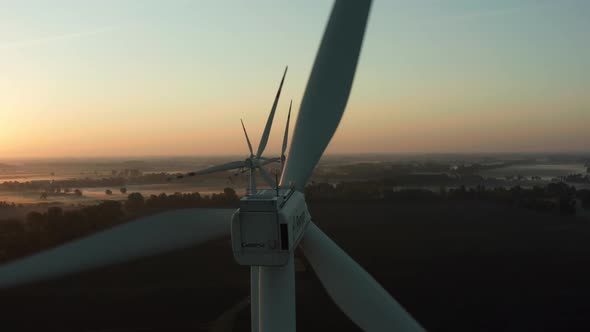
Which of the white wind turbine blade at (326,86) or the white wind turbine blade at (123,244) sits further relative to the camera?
the white wind turbine blade at (326,86)

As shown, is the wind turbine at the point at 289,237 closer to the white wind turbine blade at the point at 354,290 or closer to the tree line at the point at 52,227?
the white wind turbine blade at the point at 354,290

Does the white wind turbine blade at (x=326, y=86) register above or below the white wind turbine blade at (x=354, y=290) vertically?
above

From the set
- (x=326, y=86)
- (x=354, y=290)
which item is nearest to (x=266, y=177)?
(x=326, y=86)

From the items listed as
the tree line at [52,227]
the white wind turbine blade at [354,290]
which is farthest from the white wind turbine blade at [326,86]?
the tree line at [52,227]

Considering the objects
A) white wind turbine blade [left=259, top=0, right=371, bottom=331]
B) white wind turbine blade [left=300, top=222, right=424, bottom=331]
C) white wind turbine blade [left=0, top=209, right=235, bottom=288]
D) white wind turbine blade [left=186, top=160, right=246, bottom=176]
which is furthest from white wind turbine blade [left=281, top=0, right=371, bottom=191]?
white wind turbine blade [left=186, top=160, right=246, bottom=176]

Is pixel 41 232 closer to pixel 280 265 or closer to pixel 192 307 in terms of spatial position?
pixel 192 307

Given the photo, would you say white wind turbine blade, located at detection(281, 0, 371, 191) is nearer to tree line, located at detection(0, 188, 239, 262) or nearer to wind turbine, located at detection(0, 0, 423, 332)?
wind turbine, located at detection(0, 0, 423, 332)

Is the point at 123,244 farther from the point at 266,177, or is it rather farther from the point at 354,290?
the point at 266,177
